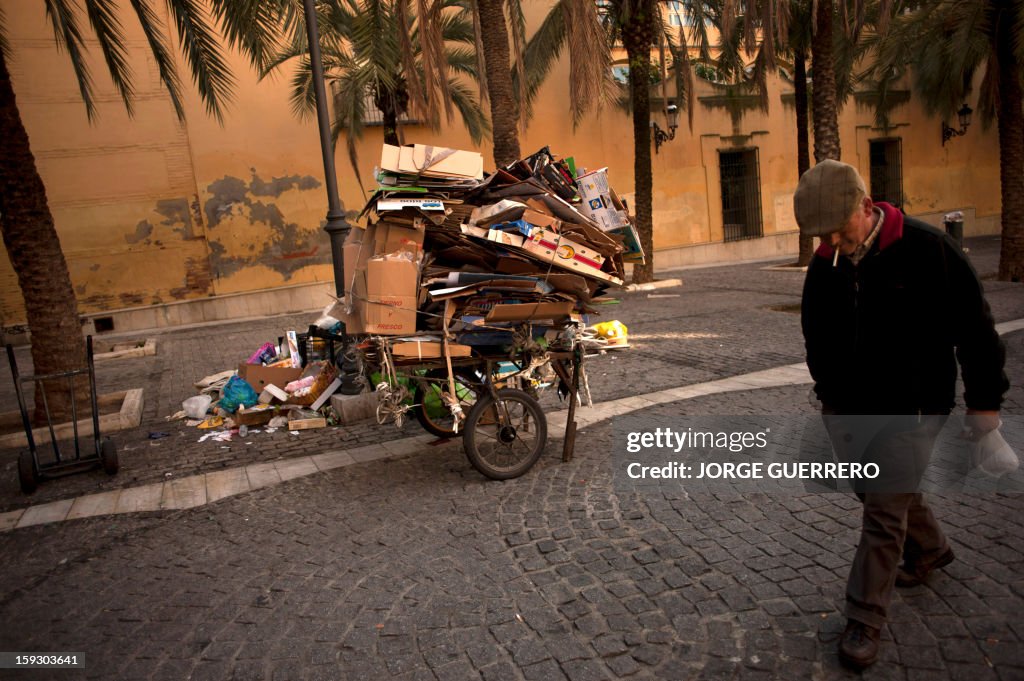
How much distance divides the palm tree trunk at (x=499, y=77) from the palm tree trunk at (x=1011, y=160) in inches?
339

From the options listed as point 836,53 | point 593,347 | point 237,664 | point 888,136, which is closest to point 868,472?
point 237,664

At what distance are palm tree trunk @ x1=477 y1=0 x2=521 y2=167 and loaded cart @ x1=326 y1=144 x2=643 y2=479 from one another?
6360mm

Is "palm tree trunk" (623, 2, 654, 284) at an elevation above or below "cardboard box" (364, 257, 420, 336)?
above

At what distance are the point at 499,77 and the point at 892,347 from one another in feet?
32.2

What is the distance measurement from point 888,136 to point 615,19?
16376 millimetres

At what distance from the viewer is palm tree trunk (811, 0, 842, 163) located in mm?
12094

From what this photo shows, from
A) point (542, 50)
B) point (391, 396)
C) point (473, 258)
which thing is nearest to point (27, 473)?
point (391, 396)

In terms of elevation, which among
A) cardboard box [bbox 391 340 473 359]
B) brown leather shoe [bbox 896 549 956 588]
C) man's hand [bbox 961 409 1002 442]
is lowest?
brown leather shoe [bbox 896 549 956 588]

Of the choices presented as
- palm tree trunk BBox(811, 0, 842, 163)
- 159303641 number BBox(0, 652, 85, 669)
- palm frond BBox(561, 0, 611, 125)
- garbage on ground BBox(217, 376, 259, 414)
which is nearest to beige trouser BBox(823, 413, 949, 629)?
159303641 number BBox(0, 652, 85, 669)

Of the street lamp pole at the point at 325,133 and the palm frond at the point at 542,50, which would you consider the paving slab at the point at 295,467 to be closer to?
the street lamp pole at the point at 325,133

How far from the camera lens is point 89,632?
126 inches

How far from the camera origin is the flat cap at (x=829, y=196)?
2.43 metres

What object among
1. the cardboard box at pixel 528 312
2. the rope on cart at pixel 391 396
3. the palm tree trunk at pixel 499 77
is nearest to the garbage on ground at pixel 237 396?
the rope on cart at pixel 391 396

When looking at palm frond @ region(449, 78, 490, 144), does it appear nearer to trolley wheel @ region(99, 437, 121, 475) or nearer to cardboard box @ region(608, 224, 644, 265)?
cardboard box @ region(608, 224, 644, 265)
